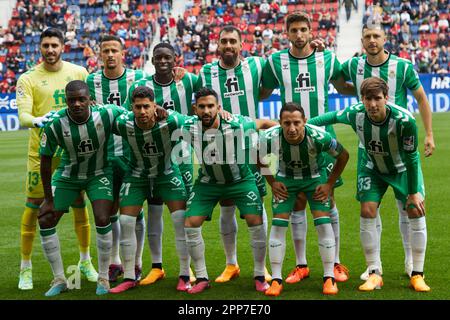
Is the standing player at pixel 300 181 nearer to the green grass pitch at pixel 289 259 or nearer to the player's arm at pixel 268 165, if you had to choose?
the player's arm at pixel 268 165

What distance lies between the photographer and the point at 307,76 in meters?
6.62

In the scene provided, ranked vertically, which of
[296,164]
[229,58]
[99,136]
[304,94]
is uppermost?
[229,58]

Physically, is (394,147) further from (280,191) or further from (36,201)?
(36,201)

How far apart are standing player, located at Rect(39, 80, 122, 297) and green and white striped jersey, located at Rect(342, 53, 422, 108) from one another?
7.24 ft

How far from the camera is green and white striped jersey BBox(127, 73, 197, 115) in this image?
6652 mm

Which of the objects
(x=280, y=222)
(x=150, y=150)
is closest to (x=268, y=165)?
(x=280, y=222)

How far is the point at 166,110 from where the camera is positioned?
626 centimetres

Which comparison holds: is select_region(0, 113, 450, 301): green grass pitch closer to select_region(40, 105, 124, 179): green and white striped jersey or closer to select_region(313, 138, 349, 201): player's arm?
select_region(313, 138, 349, 201): player's arm

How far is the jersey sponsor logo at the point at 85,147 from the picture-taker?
617 cm

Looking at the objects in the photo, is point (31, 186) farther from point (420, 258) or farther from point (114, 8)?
point (114, 8)

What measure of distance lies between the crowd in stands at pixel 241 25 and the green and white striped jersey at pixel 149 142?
22790 millimetres

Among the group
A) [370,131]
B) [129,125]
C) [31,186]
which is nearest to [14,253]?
[31,186]

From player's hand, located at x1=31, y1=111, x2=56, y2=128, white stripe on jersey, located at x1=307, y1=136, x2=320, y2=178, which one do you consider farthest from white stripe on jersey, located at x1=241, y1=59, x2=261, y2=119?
player's hand, located at x1=31, y1=111, x2=56, y2=128

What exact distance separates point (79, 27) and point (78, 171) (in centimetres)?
2686
